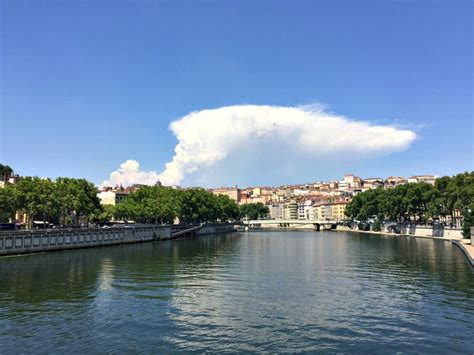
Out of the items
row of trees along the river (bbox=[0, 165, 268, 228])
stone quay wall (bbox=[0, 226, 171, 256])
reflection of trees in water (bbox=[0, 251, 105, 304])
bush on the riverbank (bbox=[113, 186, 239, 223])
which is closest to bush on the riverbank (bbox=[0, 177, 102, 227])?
row of trees along the river (bbox=[0, 165, 268, 228])

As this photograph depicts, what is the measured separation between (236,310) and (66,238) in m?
56.3

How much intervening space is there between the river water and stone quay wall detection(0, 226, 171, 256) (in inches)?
641

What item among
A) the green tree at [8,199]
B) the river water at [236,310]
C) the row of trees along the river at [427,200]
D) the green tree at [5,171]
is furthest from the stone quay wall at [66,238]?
the green tree at [5,171]

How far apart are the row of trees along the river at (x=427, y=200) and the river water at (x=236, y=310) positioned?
193 feet

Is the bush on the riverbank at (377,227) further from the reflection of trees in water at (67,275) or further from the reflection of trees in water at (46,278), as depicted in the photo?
the reflection of trees in water at (46,278)

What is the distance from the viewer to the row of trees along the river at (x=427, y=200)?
340 feet

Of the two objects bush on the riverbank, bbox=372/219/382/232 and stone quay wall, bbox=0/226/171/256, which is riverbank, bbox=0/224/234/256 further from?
bush on the riverbank, bbox=372/219/382/232

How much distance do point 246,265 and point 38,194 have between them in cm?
5159

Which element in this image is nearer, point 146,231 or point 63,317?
point 63,317

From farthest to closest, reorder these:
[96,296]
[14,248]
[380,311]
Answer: [14,248], [96,296], [380,311]

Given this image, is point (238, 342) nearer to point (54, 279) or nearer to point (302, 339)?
point (302, 339)

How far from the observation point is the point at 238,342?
2052 centimetres

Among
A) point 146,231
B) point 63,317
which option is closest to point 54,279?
point 63,317

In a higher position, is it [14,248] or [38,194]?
[38,194]
